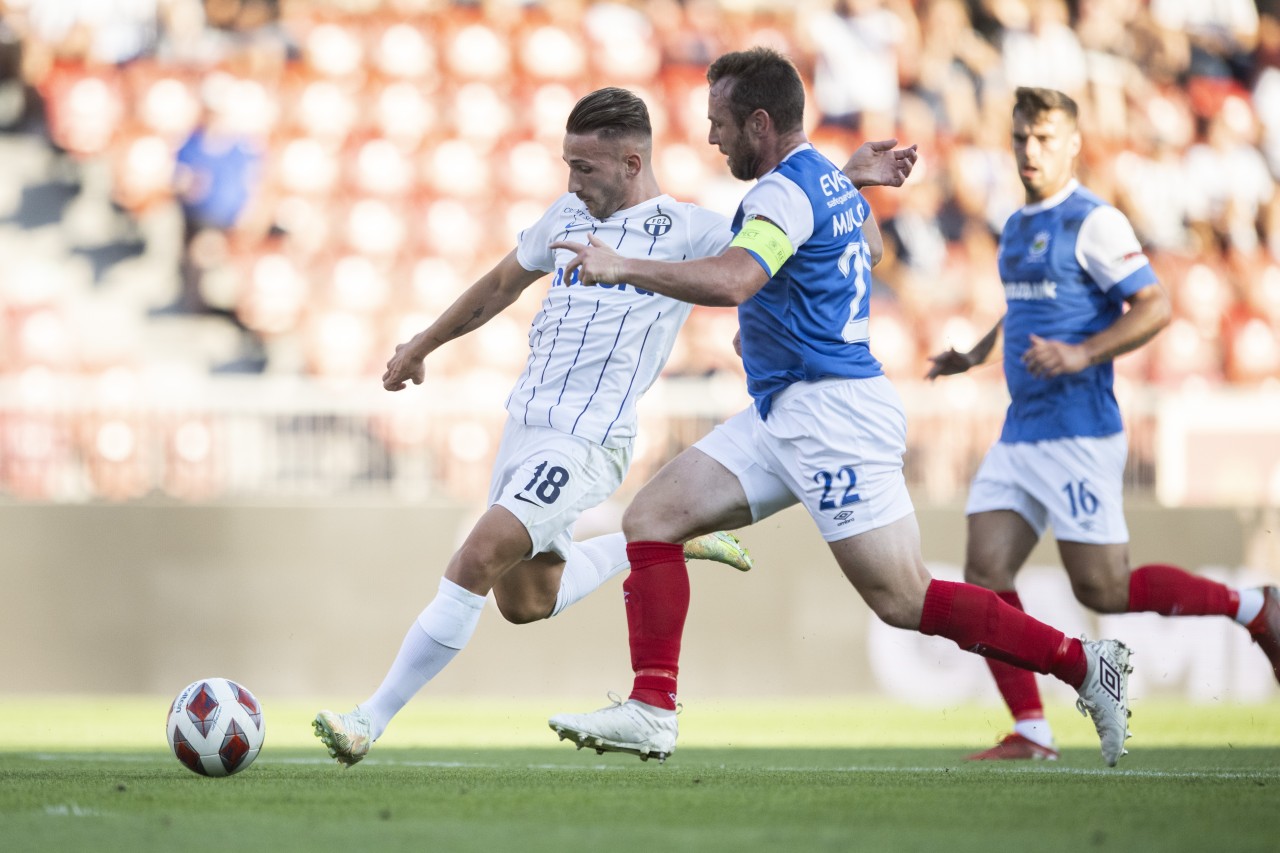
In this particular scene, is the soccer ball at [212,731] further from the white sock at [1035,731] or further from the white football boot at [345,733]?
the white sock at [1035,731]

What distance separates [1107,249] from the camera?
5832mm

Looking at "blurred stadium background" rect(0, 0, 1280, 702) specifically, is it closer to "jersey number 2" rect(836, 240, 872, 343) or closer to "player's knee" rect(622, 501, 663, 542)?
"player's knee" rect(622, 501, 663, 542)

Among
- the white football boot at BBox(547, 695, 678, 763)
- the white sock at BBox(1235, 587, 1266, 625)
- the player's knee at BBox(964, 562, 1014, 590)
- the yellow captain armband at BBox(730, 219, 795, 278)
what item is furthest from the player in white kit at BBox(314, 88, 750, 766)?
the white sock at BBox(1235, 587, 1266, 625)

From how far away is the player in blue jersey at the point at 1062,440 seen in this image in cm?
590

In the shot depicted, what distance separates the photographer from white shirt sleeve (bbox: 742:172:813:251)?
4.57 m

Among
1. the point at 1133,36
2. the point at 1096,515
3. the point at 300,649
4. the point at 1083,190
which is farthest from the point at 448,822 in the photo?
the point at 1133,36

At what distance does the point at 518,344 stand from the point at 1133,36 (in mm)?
7689

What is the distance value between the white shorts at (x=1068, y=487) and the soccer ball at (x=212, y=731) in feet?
9.00

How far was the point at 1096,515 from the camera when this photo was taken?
5.91 metres

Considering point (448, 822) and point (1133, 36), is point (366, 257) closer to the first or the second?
point (1133, 36)

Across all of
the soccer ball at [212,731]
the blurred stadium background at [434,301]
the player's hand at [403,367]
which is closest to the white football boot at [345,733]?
the soccer ball at [212,731]

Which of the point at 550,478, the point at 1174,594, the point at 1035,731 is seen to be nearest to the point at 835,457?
the point at 550,478

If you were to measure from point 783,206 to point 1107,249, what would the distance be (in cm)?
175

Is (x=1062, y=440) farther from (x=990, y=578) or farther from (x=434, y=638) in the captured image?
(x=434, y=638)
